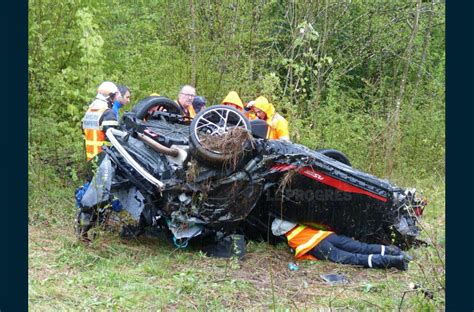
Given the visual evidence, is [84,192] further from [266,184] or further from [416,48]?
[416,48]

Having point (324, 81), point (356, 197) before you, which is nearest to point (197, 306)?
point (356, 197)

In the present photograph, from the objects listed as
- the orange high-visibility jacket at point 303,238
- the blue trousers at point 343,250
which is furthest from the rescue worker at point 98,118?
the blue trousers at point 343,250

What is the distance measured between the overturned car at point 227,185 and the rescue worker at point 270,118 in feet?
4.99

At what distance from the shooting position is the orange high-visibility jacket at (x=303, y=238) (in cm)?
675

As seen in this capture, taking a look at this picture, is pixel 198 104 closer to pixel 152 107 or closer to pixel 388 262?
pixel 152 107

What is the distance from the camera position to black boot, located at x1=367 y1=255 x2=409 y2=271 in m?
6.42

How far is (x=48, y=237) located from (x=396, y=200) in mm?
3965

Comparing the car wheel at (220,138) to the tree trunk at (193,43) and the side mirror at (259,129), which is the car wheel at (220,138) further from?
the tree trunk at (193,43)

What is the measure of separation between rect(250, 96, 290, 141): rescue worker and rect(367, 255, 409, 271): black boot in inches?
91.6

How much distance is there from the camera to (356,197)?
21.6 ft

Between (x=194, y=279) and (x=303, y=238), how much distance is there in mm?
1558

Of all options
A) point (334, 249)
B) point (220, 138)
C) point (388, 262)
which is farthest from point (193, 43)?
point (388, 262)

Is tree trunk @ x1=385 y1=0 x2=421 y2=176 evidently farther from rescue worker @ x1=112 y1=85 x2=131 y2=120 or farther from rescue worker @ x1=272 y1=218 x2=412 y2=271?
rescue worker @ x1=112 y1=85 x2=131 y2=120

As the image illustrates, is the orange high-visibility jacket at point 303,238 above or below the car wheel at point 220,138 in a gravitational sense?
below
